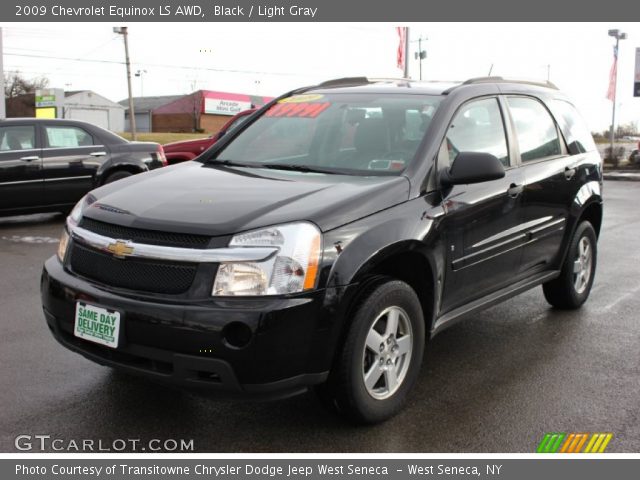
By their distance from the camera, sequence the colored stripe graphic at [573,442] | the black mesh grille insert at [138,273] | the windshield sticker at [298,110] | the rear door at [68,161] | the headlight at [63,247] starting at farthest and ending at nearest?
1. the rear door at [68,161]
2. the windshield sticker at [298,110]
3. the headlight at [63,247]
4. the colored stripe graphic at [573,442]
5. the black mesh grille insert at [138,273]

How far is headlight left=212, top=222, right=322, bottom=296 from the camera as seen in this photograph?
3.21 metres

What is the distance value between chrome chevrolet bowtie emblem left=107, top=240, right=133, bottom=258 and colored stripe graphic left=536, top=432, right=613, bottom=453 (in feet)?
7.07

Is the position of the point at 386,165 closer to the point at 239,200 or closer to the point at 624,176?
the point at 239,200

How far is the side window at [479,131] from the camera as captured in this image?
4.39 metres

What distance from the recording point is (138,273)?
334 centimetres

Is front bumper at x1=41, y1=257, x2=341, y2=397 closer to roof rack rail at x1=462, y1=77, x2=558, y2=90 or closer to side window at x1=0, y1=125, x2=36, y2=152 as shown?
roof rack rail at x1=462, y1=77, x2=558, y2=90

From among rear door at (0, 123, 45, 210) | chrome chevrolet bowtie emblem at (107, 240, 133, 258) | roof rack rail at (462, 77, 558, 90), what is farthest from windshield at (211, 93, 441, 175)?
rear door at (0, 123, 45, 210)

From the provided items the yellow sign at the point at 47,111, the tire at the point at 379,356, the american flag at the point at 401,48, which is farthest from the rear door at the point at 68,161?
the yellow sign at the point at 47,111

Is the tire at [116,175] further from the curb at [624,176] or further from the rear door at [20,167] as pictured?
the curb at [624,176]

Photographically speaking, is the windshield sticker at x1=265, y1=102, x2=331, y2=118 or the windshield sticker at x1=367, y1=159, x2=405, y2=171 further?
the windshield sticker at x1=265, y1=102, x2=331, y2=118

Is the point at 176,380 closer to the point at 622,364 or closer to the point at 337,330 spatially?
→ the point at 337,330

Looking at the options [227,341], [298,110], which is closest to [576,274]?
[298,110]

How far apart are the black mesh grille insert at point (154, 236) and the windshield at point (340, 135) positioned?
115 cm

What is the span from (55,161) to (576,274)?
24.9 feet
